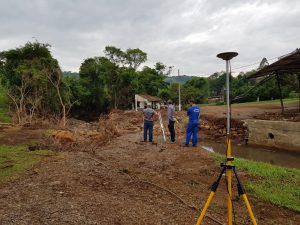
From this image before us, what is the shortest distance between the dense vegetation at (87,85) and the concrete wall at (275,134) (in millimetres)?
2734

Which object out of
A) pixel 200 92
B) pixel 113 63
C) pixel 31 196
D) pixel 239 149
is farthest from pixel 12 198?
pixel 200 92

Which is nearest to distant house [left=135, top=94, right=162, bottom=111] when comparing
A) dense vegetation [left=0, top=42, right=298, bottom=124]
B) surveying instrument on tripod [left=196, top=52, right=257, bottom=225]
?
dense vegetation [left=0, top=42, right=298, bottom=124]

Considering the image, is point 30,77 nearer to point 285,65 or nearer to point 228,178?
point 285,65

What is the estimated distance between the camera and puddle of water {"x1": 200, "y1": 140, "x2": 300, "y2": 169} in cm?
1159

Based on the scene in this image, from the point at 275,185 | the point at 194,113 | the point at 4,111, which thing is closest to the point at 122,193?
the point at 275,185

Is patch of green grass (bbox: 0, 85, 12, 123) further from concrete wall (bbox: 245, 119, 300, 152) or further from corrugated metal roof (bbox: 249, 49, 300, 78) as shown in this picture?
corrugated metal roof (bbox: 249, 49, 300, 78)

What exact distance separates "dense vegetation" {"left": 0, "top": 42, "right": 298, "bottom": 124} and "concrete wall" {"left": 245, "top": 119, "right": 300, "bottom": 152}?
108 inches

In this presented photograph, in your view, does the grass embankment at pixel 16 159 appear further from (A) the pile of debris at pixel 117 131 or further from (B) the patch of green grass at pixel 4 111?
(B) the patch of green grass at pixel 4 111

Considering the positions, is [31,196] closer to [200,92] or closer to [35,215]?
[35,215]

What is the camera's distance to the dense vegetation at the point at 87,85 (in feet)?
79.7

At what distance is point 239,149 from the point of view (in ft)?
47.1

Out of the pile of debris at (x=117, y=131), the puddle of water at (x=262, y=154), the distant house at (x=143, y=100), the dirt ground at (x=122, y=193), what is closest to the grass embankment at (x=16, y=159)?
the dirt ground at (x=122, y=193)

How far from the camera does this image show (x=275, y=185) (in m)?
6.91

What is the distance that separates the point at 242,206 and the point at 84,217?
9.41ft
